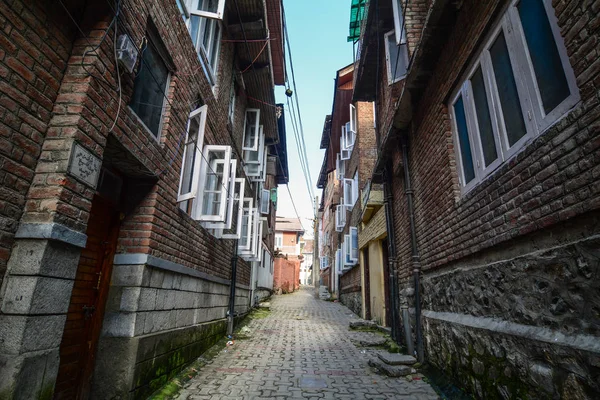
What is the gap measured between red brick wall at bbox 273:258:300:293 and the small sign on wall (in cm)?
2169

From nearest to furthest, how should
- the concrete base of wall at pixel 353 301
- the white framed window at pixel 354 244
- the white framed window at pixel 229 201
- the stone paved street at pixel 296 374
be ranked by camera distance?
the stone paved street at pixel 296 374
the white framed window at pixel 229 201
the concrete base of wall at pixel 353 301
the white framed window at pixel 354 244

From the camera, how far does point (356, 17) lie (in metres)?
10.6

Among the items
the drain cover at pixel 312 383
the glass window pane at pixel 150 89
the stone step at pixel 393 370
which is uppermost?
the glass window pane at pixel 150 89

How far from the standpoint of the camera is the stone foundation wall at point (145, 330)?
3.30 meters

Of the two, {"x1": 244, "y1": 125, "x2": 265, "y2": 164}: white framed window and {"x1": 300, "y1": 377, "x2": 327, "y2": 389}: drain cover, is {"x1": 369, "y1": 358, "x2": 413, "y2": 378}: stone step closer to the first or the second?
{"x1": 300, "y1": 377, "x2": 327, "y2": 389}: drain cover

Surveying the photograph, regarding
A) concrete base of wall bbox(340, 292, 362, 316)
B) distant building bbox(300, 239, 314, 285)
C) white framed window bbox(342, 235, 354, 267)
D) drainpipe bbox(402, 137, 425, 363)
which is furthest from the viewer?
distant building bbox(300, 239, 314, 285)

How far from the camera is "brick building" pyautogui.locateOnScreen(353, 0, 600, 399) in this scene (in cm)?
203

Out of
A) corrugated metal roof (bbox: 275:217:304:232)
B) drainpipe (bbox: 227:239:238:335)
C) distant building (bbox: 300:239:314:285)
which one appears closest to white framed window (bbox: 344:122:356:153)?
drainpipe (bbox: 227:239:238:335)

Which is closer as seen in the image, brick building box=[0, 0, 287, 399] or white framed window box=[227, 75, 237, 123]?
brick building box=[0, 0, 287, 399]

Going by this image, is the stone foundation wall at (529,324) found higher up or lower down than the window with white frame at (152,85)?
lower down

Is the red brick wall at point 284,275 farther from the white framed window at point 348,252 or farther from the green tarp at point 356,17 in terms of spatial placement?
the green tarp at point 356,17

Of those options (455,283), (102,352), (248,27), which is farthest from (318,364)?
(248,27)

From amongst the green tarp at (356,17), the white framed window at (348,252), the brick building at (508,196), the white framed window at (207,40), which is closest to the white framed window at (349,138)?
the green tarp at (356,17)

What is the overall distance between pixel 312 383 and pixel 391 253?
365cm
